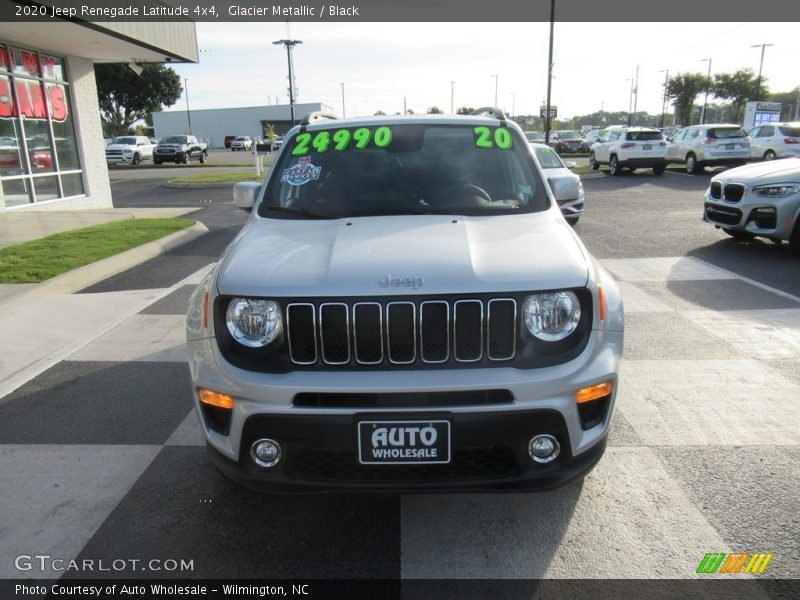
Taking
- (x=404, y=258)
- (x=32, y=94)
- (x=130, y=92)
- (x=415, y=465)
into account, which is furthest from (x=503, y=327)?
(x=130, y=92)

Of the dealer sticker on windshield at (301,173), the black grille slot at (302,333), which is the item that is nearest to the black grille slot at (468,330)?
the black grille slot at (302,333)

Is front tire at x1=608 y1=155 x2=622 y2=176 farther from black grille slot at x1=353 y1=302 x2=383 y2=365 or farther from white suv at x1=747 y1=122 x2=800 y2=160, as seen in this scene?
black grille slot at x1=353 y1=302 x2=383 y2=365

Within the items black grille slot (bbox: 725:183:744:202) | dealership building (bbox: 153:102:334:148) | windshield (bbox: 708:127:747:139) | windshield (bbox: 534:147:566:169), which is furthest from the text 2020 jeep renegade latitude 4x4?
dealership building (bbox: 153:102:334:148)

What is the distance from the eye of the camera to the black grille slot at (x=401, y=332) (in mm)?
2514

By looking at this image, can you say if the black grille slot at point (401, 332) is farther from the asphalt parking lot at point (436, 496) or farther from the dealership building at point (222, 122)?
the dealership building at point (222, 122)

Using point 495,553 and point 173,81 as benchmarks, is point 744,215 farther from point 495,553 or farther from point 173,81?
point 173,81

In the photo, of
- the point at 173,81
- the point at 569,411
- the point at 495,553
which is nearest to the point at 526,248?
the point at 569,411

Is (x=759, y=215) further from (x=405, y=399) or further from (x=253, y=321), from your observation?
(x=253, y=321)

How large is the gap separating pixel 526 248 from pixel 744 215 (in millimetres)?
7364

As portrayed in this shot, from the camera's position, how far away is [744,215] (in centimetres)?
877

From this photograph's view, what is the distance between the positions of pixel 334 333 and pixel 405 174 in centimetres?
155

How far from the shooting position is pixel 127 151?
37.8 metres

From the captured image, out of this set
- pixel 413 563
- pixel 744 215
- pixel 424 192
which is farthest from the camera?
pixel 744 215

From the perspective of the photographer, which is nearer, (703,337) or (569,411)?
(569,411)
